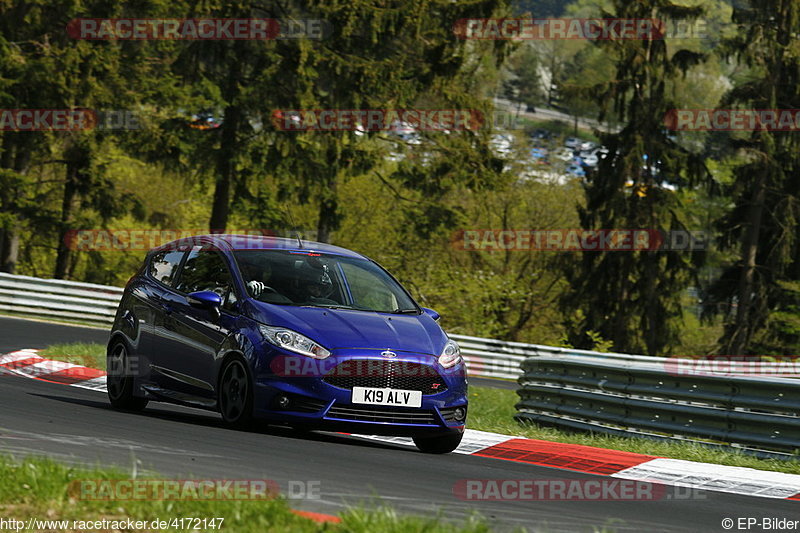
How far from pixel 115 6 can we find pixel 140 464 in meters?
29.3

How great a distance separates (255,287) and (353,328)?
103 cm

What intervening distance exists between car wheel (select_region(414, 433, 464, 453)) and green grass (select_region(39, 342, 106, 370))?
6.29 metres

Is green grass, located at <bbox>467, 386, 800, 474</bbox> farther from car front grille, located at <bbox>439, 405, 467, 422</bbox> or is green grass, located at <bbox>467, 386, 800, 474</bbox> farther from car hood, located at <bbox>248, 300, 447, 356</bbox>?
car hood, located at <bbox>248, 300, 447, 356</bbox>

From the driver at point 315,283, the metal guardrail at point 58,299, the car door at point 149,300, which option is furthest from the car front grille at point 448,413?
the metal guardrail at point 58,299

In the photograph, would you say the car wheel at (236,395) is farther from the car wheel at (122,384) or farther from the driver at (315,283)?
the car wheel at (122,384)

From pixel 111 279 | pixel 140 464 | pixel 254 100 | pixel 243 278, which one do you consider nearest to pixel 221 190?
pixel 254 100

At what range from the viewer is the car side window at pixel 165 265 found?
10750mm

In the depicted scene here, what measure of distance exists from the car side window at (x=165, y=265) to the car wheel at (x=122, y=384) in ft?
2.48

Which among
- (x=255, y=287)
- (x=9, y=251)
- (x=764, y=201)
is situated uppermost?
(x=255, y=287)

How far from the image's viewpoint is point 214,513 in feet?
17.7
